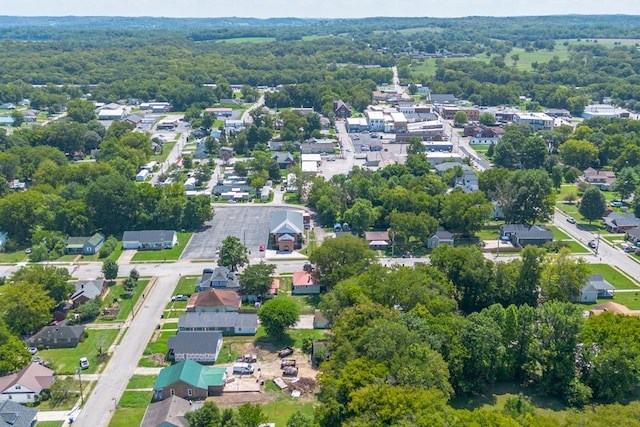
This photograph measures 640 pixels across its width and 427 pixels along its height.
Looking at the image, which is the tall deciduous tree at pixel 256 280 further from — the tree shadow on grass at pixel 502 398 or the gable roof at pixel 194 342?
the tree shadow on grass at pixel 502 398

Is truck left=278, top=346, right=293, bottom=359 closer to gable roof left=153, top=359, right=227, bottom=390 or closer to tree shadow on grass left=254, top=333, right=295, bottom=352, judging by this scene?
tree shadow on grass left=254, top=333, right=295, bottom=352

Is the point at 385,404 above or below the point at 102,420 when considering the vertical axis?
above

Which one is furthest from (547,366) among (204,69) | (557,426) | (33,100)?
(204,69)

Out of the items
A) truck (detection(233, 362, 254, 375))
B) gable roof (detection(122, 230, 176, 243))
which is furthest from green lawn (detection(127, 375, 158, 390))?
gable roof (detection(122, 230, 176, 243))

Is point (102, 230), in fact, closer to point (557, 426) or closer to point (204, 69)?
point (557, 426)

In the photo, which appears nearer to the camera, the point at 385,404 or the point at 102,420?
the point at 385,404

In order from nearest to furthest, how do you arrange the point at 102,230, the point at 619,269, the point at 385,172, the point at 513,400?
the point at 513,400, the point at 619,269, the point at 102,230, the point at 385,172

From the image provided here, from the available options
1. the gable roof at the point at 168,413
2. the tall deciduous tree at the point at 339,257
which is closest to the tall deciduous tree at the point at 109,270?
the tall deciduous tree at the point at 339,257
